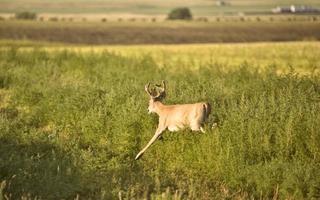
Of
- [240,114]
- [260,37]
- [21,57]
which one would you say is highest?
[240,114]

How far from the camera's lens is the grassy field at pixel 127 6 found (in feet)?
505

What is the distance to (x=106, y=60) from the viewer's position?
27.7 metres

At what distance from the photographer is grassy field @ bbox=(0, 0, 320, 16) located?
505 ft

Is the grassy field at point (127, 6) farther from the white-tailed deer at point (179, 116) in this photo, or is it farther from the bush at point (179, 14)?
the white-tailed deer at point (179, 116)

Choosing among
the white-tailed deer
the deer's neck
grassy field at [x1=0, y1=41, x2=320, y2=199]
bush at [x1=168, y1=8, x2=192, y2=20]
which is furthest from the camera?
bush at [x1=168, y1=8, x2=192, y2=20]

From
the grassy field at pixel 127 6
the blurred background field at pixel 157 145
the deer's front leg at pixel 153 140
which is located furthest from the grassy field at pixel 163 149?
the grassy field at pixel 127 6

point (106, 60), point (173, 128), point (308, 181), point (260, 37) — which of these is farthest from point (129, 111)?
point (260, 37)

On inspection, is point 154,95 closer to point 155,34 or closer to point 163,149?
point 163,149

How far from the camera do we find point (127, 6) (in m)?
173

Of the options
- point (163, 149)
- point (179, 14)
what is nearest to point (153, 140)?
point (163, 149)

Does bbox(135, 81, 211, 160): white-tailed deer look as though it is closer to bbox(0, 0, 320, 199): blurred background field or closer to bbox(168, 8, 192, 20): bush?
bbox(0, 0, 320, 199): blurred background field

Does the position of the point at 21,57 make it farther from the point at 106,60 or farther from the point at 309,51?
the point at 309,51

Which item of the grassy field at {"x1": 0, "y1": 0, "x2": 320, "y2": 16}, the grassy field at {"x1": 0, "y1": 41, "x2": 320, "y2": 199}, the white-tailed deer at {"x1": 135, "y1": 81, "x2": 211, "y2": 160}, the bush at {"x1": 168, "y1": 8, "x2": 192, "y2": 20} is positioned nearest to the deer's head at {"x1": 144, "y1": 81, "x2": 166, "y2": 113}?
the white-tailed deer at {"x1": 135, "y1": 81, "x2": 211, "y2": 160}

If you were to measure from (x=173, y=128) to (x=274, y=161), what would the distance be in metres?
Answer: 2.39
